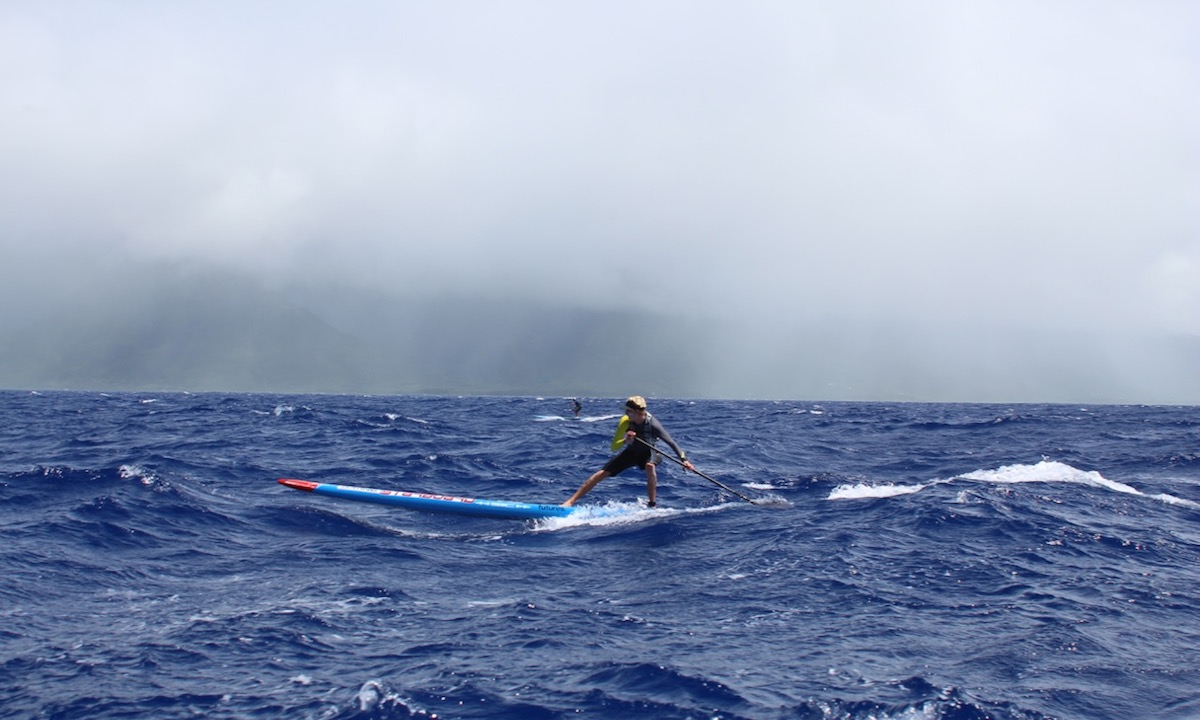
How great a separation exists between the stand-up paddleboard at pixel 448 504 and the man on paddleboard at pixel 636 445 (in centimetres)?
82

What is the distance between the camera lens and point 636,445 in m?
18.3

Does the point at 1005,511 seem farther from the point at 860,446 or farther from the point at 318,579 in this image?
the point at 860,446

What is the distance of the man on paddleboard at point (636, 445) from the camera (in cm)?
1795

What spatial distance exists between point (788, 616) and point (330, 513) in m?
9.29

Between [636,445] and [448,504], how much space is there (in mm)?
3797

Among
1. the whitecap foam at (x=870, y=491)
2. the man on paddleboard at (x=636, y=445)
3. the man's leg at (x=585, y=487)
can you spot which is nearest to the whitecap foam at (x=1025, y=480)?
the whitecap foam at (x=870, y=491)

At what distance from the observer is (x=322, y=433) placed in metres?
37.1

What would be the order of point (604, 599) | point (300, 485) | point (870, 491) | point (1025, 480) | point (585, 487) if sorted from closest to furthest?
point (604, 599) < point (585, 487) < point (300, 485) < point (870, 491) < point (1025, 480)

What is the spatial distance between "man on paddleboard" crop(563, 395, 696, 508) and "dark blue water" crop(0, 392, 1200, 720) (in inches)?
36.8

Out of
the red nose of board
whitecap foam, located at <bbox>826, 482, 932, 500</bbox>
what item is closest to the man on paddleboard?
whitecap foam, located at <bbox>826, 482, 932, 500</bbox>

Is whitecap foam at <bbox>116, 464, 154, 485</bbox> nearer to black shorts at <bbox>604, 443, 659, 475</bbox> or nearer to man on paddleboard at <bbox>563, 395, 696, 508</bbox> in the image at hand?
man on paddleboard at <bbox>563, 395, 696, 508</bbox>

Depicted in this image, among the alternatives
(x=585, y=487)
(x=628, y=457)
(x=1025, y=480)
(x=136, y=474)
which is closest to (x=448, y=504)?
(x=585, y=487)

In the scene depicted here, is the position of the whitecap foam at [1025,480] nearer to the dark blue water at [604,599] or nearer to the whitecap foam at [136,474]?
the dark blue water at [604,599]

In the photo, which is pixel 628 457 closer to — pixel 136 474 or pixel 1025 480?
pixel 1025 480
